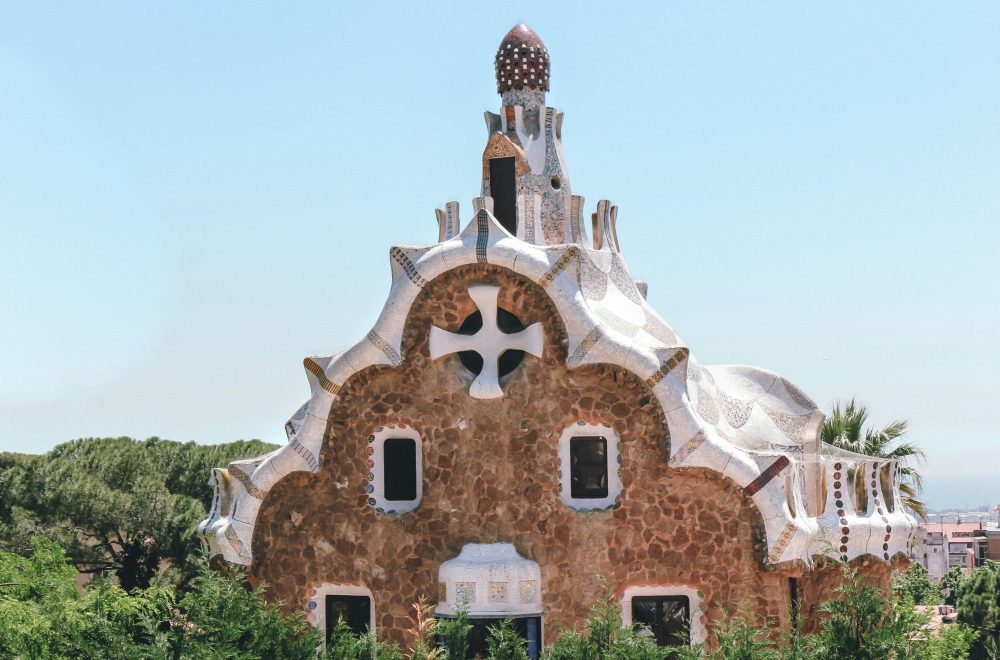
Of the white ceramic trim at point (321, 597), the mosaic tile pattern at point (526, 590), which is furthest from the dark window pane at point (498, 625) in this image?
the white ceramic trim at point (321, 597)

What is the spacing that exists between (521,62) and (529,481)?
573cm

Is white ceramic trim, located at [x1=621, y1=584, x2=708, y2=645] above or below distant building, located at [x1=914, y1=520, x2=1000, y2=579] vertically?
above

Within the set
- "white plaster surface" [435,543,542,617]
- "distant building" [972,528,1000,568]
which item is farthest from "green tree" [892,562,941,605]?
"distant building" [972,528,1000,568]

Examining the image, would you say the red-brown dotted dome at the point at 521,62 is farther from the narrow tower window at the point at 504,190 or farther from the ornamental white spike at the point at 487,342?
the ornamental white spike at the point at 487,342

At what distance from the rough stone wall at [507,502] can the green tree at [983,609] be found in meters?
9.93

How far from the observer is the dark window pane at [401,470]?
1423 centimetres

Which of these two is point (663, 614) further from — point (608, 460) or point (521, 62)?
point (521, 62)

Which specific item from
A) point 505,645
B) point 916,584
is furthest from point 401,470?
point 916,584

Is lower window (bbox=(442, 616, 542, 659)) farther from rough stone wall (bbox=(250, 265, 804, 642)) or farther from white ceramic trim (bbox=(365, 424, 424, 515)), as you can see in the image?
white ceramic trim (bbox=(365, 424, 424, 515))

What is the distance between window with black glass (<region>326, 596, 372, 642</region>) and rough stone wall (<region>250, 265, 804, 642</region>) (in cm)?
28

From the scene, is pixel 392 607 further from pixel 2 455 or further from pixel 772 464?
pixel 2 455

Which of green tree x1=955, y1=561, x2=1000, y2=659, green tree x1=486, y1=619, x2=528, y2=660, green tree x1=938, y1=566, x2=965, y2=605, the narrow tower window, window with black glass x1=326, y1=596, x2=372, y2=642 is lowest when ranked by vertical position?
green tree x1=938, y1=566, x2=965, y2=605

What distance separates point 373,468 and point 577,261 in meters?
3.28

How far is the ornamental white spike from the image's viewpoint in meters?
13.6
